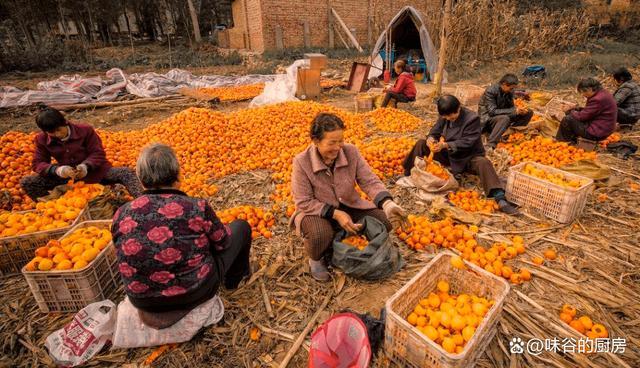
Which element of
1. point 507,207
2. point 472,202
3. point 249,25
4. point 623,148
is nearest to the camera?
point 507,207

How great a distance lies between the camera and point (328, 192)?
3551 mm

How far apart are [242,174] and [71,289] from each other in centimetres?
347

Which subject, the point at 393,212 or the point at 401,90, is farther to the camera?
the point at 401,90

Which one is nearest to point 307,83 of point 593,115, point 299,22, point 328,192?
point 593,115

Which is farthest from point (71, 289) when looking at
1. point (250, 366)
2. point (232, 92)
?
point (232, 92)

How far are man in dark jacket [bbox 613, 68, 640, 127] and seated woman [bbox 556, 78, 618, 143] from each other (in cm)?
117

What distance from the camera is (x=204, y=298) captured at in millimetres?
2787

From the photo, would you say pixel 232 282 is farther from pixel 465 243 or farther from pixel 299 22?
pixel 299 22

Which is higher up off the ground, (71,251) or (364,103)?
(364,103)

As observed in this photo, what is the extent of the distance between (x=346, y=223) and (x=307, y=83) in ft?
30.9

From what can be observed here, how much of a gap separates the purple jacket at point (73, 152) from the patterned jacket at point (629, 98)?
33.3 ft

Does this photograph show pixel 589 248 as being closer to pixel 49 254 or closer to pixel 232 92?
pixel 49 254

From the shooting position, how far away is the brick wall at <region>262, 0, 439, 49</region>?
19188 mm

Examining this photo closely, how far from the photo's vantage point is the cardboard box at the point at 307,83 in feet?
37.8
